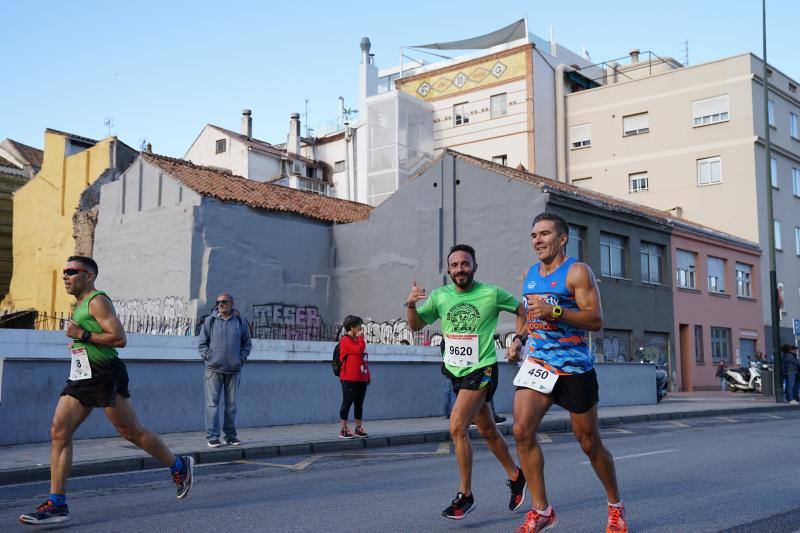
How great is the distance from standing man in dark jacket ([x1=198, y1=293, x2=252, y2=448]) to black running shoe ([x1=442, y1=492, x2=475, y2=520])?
5.59 meters

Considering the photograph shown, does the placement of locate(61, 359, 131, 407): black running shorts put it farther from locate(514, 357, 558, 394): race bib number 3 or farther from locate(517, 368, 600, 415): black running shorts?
locate(517, 368, 600, 415): black running shorts

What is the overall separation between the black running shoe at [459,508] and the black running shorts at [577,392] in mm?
1175

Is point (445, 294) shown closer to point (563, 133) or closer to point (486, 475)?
point (486, 475)

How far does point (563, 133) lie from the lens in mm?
44719

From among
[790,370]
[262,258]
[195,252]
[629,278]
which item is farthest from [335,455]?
[629,278]

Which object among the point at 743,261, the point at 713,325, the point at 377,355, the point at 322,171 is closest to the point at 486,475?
the point at 377,355

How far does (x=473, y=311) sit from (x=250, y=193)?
23.9 meters

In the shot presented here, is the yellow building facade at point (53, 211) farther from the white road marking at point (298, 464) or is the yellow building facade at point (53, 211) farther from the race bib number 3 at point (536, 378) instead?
the race bib number 3 at point (536, 378)

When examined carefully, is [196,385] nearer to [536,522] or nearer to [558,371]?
[536,522]

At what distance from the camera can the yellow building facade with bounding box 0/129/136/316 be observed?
107 ft

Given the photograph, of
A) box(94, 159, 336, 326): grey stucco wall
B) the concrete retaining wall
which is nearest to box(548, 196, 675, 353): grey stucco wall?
box(94, 159, 336, 326): grey stucco wall

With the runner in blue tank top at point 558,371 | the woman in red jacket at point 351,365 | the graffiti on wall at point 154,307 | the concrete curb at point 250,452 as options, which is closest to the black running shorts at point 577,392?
the runner in blue tank top at point 558,371

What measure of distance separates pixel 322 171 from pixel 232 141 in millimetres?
5768

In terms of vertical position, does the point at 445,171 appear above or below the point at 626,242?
above
